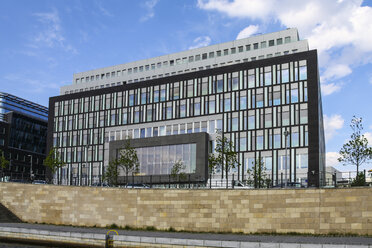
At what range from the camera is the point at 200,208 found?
33.0 metres

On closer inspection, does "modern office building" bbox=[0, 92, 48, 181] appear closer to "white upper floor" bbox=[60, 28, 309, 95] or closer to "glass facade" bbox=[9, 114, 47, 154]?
"glass facade" bbox=[9, 114, 47, 154]

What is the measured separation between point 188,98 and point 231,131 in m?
10.4

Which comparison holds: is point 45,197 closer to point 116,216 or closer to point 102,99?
point 116,216

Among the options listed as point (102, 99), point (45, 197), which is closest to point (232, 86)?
point (102, 99)

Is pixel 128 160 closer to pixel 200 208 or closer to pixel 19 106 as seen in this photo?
pixel 200 208

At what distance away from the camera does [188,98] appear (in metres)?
76.1

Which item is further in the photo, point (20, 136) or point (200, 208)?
point (20, 136)

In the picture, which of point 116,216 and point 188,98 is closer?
point 116,216

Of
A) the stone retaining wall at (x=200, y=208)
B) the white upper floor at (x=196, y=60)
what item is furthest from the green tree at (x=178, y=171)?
the white upper floor at (x=196, y=60)

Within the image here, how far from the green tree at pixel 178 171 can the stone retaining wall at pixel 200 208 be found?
24932 millimetres

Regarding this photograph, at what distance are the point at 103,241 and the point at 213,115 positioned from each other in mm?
47813

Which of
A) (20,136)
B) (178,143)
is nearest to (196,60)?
(178,143)

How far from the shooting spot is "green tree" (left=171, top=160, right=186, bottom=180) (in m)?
63.1

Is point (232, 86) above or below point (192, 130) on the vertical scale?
above
